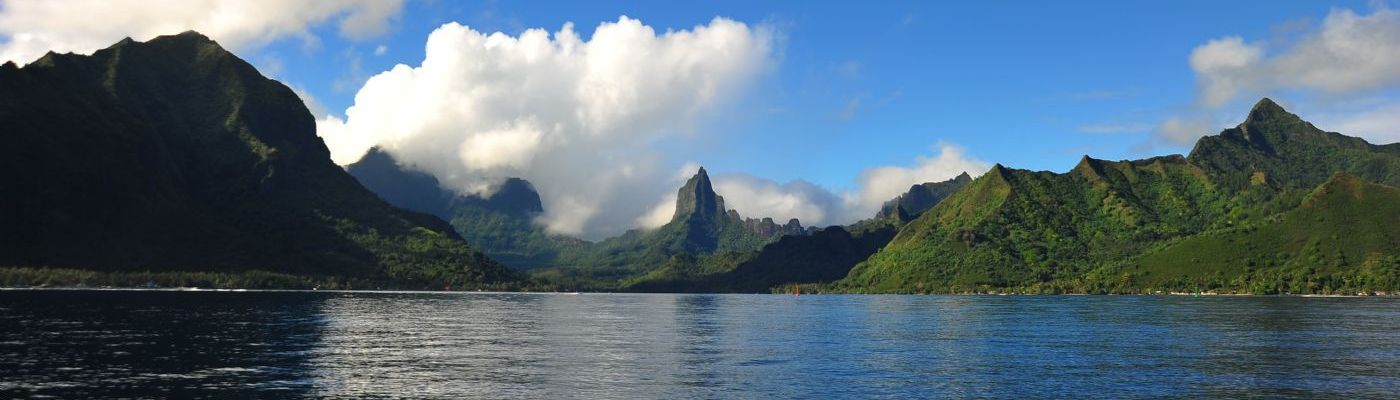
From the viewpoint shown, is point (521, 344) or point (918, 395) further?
point (521, 344)

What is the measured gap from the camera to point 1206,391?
6919cm

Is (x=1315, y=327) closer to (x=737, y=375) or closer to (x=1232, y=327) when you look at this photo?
(x=1232, y=327)

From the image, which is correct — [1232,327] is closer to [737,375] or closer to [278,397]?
[737,375]

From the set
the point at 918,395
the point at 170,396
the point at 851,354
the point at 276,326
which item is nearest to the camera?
the point at 170,396

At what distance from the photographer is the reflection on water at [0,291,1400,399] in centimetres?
6931

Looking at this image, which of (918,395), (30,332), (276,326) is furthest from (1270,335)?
(30,332)

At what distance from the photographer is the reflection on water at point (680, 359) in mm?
69312

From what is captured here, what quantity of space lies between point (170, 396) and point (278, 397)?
288 inches

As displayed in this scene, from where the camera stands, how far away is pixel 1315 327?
145m

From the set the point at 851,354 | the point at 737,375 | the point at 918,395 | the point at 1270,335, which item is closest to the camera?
the point at 918,395

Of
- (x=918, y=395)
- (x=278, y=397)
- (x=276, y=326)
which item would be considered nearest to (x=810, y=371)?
(x=918, y=395)

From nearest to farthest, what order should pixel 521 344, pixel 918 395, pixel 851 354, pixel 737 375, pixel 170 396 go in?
pixel 170 396, pixel 918 395, pixel 737 375, pixel 851 354, pixel 521 344

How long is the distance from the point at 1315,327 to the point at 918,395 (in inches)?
4499

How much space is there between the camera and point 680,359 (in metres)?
93.6
